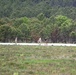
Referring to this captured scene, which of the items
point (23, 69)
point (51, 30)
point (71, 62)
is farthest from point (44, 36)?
point (23, 69)

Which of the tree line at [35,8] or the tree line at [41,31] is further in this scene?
the tree line at [35,8]

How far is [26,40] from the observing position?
5884cm

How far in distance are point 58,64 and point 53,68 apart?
6.73 ft

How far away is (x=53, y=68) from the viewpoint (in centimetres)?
2086

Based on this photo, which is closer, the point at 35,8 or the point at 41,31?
the point at 41,31

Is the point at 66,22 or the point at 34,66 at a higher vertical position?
the point at 66,22

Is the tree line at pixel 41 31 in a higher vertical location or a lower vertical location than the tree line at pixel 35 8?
lower

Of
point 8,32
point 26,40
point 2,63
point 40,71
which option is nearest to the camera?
point 40,71

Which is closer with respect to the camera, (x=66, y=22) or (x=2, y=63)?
(x=2, y=63)

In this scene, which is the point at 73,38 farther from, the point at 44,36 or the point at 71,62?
the point at 71,62

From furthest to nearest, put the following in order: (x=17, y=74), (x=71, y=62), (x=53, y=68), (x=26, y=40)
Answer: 1. (x=26, y=40)
2. (x=71, y=62)
3. (x=53, y=68)
4. (x=17, y=74)

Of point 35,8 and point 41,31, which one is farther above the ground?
point 35,8

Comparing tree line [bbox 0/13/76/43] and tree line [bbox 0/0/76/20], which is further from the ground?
tree line [bbox 0/0/76/20]

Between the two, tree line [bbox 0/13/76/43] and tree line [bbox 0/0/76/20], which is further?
tree line [bbox 0/0/76/20]
